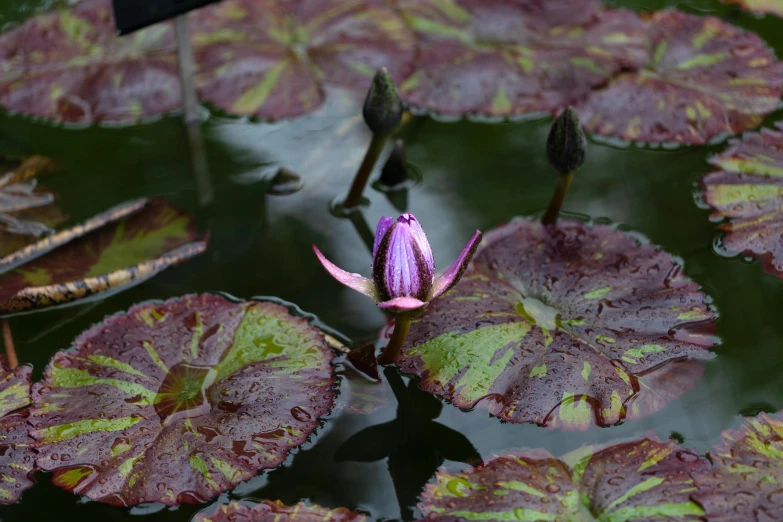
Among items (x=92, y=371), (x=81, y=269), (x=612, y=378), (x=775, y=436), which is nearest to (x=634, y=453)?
(x=612, y=378)

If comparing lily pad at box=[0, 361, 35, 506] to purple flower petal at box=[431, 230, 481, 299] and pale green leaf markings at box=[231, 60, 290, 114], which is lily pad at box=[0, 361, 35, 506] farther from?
pale green leaf markings at box=[231, 60, 290, 114]

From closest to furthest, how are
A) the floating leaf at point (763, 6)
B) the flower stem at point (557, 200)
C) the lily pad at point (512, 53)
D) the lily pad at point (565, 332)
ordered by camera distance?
the lily pad at point (565, 332)
the flower stem at point (557, 200)
the lily pad at point (512, 53)
the floating leaf at point (763, 6)

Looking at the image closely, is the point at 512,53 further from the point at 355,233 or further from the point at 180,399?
the point at 180,399

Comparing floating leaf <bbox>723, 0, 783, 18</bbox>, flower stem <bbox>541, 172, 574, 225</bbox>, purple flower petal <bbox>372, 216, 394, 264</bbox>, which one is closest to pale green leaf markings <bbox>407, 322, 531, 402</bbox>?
purple flower petal <bbox>372, 216, 394, 264</bbox>

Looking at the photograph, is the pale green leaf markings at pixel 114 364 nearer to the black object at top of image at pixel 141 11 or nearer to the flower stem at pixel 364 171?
the flower stem at pixel 364 171

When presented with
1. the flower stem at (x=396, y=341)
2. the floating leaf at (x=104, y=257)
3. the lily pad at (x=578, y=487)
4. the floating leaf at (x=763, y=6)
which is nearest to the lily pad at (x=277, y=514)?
the lily pad at (x=578, y=487)

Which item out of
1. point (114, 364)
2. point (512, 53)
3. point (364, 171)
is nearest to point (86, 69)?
point (364, 171)

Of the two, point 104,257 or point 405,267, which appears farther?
point 104,257
